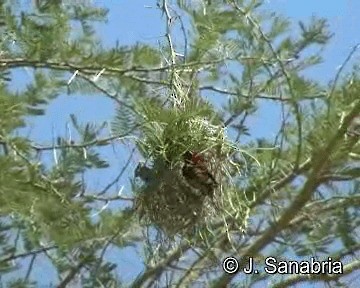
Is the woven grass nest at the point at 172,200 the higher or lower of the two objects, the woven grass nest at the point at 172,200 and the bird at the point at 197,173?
the lower

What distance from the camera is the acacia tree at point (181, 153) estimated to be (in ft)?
3.10

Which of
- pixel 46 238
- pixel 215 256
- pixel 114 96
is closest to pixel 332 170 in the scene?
pixel 215 256

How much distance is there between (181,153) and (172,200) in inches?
2.2

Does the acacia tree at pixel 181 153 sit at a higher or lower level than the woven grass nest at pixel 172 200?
higher

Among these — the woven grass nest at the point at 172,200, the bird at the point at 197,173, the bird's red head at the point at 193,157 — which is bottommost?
the woven grass nest at the point at 172,200

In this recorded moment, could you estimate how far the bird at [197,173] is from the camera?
36.1 inches

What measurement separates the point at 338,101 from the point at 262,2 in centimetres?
22

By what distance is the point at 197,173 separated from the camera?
920mm

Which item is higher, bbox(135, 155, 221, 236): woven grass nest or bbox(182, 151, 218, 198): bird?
bbox(182, 151, 218, 198): bird

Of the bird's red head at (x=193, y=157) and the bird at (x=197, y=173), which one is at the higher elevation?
the bird's red head at (x=193, y=157)

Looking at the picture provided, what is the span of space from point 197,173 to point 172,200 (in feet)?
0.13

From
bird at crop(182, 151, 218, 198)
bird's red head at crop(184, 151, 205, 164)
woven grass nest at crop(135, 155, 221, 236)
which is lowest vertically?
woven grass nest at crop(135, 155, 221, 236)

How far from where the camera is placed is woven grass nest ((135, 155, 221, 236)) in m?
0.92

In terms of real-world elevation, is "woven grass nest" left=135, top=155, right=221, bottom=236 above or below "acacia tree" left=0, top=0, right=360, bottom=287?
below
